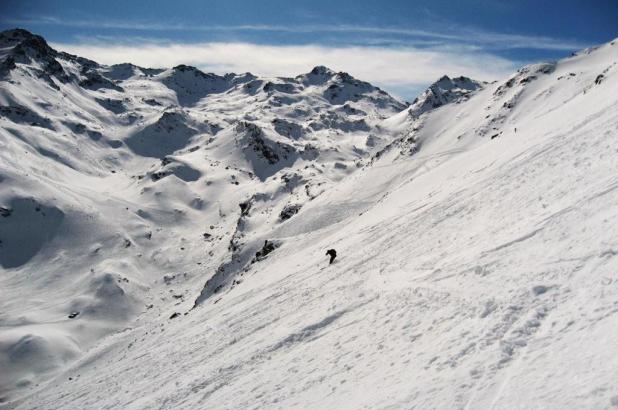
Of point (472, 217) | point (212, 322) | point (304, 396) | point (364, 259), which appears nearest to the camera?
point (304, 396)

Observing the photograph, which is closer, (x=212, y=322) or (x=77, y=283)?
(x=212, y=322)

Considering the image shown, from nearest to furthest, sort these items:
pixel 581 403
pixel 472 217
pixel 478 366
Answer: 1. pixel 581 403
2. pixel 478 366
3. pixel 472 217

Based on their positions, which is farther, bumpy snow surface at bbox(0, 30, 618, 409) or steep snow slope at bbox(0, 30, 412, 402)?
steep snow slope at bbox(0, 30, 412, 402)

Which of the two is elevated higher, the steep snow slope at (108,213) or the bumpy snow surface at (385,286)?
the steep snow slope at (108,213)

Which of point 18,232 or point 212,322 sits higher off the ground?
point 18,232

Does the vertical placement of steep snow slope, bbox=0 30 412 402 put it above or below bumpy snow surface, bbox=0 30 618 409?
above

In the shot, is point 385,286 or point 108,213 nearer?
point 385,286

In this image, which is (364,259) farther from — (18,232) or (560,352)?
(18,232)

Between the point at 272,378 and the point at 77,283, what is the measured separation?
73.4m

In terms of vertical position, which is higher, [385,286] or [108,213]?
[108,213]

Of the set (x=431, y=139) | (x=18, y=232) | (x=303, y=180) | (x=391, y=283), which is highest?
(x=18, y=232)

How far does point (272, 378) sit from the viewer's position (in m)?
17.9

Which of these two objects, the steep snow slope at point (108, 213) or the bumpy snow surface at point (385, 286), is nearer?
the bumpy snow surface at point (385, 286)

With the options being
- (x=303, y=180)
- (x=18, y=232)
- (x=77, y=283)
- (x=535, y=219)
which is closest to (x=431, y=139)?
(x=303, y=180)
